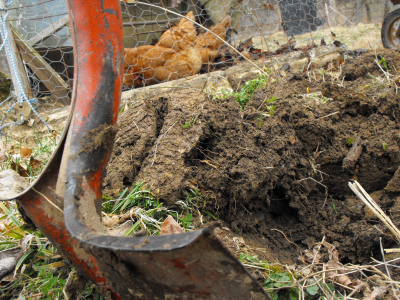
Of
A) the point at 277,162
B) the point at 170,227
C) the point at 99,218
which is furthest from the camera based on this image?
the point at 277,162

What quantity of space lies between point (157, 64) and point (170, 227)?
3.23 metres

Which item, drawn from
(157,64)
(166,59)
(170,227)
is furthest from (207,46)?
(170,227)

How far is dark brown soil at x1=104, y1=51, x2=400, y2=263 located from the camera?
5.66 ft

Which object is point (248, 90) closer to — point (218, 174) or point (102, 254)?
point (218, 174)

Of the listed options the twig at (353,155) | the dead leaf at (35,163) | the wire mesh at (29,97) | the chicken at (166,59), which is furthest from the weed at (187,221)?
the chicken at (166,59)

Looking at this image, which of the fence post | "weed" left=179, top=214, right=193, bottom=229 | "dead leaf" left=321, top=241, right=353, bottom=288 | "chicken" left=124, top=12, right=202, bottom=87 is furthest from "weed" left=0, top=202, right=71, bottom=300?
"chicken" left=124, top=12, right=202, bottom=87

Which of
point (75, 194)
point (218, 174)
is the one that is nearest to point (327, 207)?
point (218, 174)

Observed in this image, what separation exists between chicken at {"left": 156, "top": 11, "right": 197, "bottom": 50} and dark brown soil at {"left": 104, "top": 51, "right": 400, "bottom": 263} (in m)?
2.31

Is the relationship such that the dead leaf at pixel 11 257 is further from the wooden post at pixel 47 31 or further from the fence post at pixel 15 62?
the wooden post at pixel 47 31

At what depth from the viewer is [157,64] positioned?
4207 millimetres

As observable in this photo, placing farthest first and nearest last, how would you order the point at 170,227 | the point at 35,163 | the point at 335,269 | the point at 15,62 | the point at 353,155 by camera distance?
the point at 15,62 < the point at 35,163 < the point at 353,155 < the point at 170,227 < the point at 335,269

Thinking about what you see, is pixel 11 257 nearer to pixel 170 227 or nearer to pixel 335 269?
pixel 170 227

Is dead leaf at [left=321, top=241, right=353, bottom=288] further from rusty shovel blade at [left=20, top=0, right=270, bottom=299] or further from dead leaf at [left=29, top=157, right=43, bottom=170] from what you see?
dead leaf at [left=29, top=157, right=43, bottom=170]

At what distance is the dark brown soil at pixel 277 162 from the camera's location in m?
1.73
